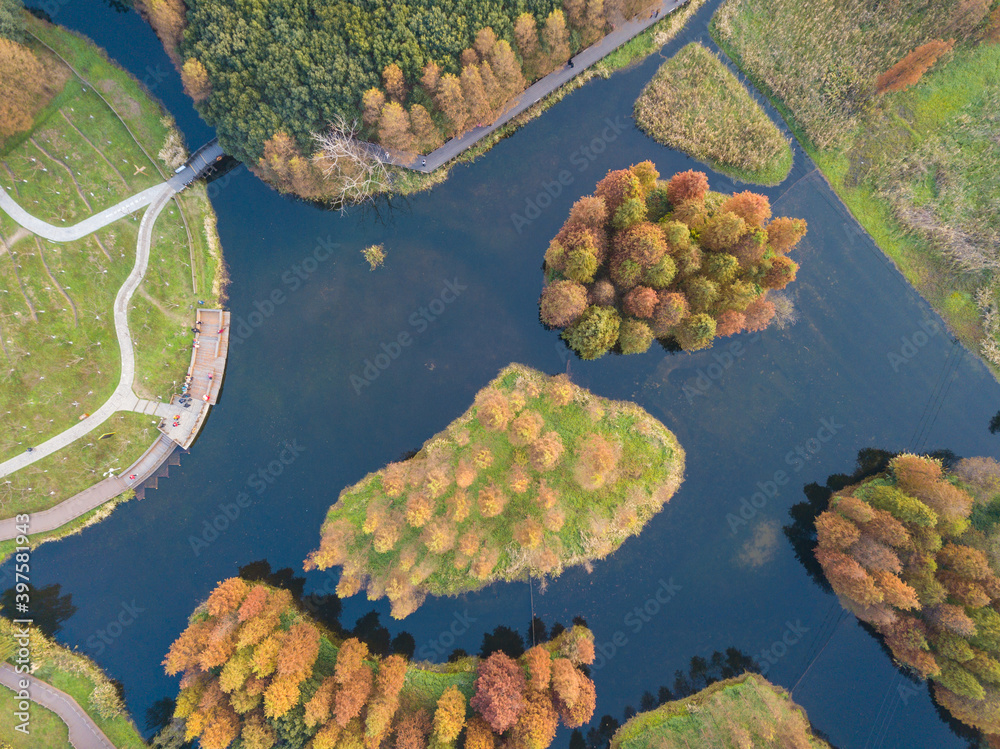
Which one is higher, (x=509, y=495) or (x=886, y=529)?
(x=509, y=495)

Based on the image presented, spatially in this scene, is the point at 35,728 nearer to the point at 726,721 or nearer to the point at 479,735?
the point at 479,735

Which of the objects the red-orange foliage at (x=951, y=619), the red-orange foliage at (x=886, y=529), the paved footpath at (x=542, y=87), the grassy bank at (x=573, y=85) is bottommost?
the red-orange foliage at (x=951, y=619)

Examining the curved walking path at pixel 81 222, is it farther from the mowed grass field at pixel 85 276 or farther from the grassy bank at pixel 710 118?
the grassy bank at pixel 710 118

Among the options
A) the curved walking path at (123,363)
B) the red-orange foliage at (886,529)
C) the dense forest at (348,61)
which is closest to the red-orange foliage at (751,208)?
the dense forest at (348,61)

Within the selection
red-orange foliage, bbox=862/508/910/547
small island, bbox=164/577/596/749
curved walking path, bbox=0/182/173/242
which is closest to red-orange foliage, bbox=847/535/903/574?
red-orange foliage, bbox=862/508/910/547

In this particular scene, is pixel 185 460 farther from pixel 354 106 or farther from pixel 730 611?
pixel 730 611

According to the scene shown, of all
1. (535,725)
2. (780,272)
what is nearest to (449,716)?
(535,725)
